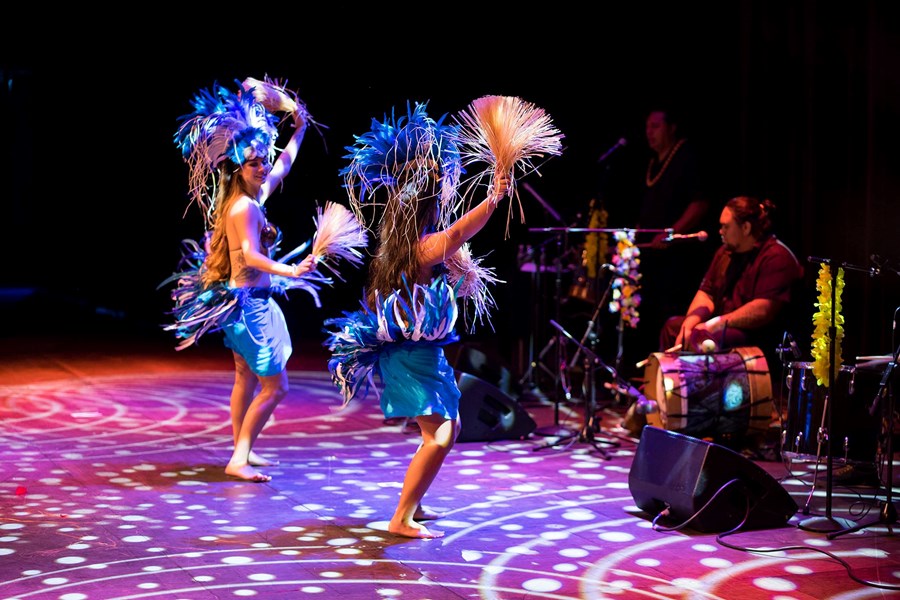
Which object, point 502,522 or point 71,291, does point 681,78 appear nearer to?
point 502,522

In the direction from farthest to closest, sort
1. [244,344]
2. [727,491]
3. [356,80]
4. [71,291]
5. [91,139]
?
[71,291] < [91,139] < [356,80] < [244,344] < [727,491]

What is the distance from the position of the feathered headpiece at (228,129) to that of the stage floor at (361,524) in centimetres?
156

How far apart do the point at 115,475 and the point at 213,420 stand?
1637 mm

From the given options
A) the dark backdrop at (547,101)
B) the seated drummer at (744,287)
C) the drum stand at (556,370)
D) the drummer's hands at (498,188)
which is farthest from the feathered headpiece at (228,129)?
the dark backdrop at (547,101)

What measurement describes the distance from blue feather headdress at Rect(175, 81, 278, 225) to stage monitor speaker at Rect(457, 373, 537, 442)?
1854mm

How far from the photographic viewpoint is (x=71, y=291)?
15.5 m

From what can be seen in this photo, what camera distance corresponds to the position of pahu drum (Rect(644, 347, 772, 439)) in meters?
6.03

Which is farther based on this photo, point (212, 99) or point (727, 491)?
point (212, 99)

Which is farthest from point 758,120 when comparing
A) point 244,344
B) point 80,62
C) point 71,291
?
point 71,291

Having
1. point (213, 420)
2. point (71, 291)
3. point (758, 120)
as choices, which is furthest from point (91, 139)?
point (758, 120)

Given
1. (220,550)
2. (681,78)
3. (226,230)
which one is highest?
(681,78)

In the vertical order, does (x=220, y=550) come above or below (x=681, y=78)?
below

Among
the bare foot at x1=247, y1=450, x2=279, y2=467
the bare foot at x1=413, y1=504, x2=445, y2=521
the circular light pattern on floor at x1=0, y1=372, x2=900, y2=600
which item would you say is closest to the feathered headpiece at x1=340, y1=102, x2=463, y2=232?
the bare foot at x1=413, y1=504, x2=445, y2=521

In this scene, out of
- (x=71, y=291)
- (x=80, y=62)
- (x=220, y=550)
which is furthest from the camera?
(x=71, y=291)
